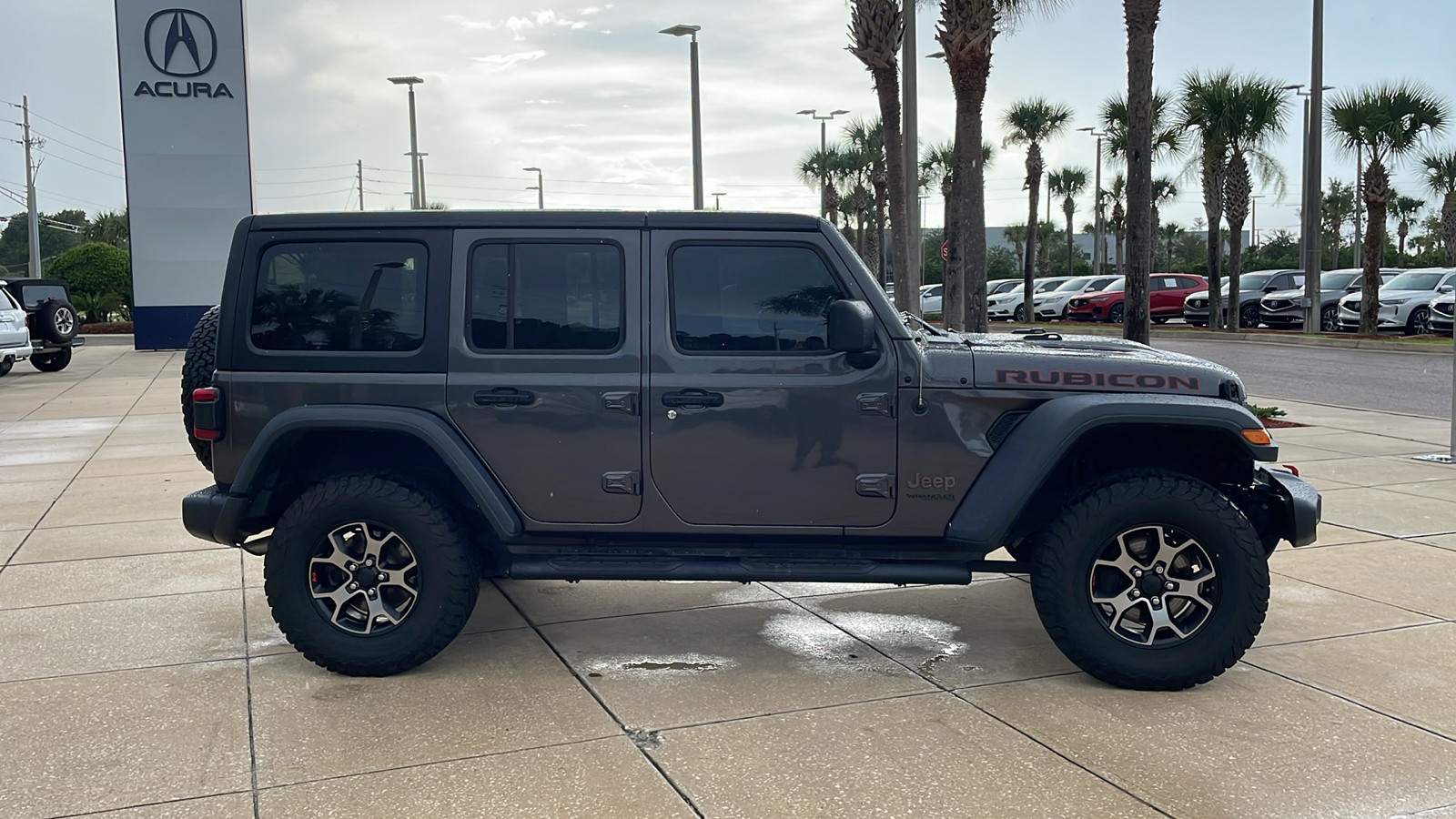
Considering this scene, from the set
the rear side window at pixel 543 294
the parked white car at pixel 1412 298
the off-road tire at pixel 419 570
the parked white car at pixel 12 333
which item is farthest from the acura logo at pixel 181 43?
the parked white car at pixel 1412 298

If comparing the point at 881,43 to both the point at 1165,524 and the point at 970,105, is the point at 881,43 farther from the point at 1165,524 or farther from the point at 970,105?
the point at 1165,524

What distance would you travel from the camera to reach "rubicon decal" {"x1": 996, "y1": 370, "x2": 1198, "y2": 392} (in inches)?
188

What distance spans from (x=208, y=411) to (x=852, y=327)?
2620mm

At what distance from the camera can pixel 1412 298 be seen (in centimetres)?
2603

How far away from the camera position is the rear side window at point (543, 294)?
4914 mm

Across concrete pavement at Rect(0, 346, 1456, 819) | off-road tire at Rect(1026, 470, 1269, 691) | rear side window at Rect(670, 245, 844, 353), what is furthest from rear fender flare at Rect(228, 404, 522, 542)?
off-road tire at Rect(1026, 470, 1269, 691)

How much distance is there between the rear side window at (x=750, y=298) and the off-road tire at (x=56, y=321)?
66.2ft

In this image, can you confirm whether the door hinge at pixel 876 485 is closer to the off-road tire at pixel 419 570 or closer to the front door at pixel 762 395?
the front door at pixel 762 395

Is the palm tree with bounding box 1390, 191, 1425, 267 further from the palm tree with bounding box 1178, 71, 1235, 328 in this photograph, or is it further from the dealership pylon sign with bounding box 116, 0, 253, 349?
the dealership pylon sign with bounding box 116, 0, 253, 349

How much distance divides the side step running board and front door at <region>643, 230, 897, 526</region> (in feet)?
0.55

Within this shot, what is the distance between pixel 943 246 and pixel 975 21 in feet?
12.8

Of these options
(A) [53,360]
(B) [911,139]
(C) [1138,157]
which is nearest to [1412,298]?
(B) [911,139]

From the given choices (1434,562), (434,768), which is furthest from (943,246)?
(434,768)

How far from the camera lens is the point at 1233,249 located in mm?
32469
